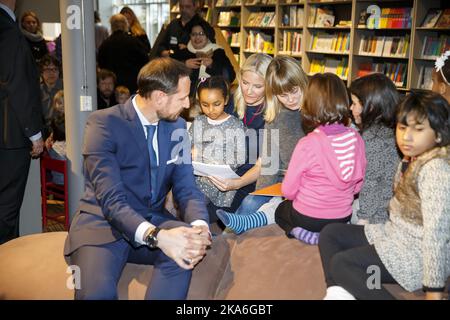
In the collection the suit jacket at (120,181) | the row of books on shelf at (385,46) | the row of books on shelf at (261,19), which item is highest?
the row of books on shelf at (261,19)

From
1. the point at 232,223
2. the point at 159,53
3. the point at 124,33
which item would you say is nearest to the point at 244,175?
the point at 232,223

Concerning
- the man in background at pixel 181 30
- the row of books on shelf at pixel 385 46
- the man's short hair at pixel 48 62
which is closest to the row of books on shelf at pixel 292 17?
the row of books on shelf at pixel 385 46

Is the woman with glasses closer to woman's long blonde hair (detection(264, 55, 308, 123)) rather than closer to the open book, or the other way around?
woman's long blonde hair (detection(264, 55, 308, 123))

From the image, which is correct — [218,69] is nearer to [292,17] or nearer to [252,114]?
[252,114]

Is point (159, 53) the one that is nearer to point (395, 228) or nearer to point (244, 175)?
point (244, 175)

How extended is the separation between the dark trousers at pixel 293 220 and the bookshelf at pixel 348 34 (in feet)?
12.1

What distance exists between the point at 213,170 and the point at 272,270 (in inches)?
35.6

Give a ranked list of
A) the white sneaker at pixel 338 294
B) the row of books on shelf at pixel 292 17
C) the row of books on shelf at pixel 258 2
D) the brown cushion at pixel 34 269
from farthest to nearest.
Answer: the row of books on shelf at pixel 258 2
the row of books on shelf at pixel 292 17
the brown cushion at pixel 34 269
the white sneaker at pixel 338 294

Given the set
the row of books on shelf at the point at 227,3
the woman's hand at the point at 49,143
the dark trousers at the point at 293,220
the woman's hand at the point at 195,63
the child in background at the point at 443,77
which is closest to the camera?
the dark trousers at the point at 293,220

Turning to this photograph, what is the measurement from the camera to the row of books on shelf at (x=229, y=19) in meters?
8.55

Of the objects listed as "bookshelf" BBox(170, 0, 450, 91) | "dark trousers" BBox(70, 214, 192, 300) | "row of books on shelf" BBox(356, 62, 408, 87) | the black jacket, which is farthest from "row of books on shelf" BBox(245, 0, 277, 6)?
"dark trousers" BBox(70, 214, 192, 300)

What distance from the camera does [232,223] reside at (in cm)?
251

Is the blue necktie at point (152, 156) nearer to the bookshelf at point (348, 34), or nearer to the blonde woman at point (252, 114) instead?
the blonde woman at point (252, 114)
